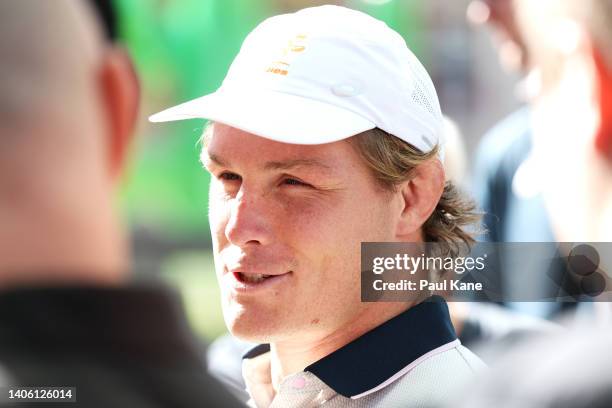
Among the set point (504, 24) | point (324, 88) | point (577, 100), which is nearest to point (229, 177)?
point (324, 88)

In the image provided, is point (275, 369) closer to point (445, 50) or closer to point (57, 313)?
point (57, 313)

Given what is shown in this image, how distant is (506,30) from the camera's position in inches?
66.7

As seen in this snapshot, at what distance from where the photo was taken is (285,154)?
4.10 ft

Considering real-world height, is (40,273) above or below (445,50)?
below

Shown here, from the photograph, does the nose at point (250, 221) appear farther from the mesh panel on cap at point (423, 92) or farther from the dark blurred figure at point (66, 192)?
the dark blurred figure at point (66, 192)

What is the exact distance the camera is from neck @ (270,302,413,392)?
1.29 metres

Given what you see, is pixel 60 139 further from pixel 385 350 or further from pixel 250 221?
pixel 385 350

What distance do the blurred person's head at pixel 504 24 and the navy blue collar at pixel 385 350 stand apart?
16.1 inches

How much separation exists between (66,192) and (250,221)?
0.51 meters

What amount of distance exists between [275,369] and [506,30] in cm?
77

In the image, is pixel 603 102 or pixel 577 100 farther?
pixel 577 100

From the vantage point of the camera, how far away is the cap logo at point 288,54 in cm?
129

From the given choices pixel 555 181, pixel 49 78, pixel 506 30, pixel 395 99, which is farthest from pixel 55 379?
pixel 506 30

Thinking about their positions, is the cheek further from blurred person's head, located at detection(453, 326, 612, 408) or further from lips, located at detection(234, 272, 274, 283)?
blurred person's head, located at detection(453, 326, 612, 408)
